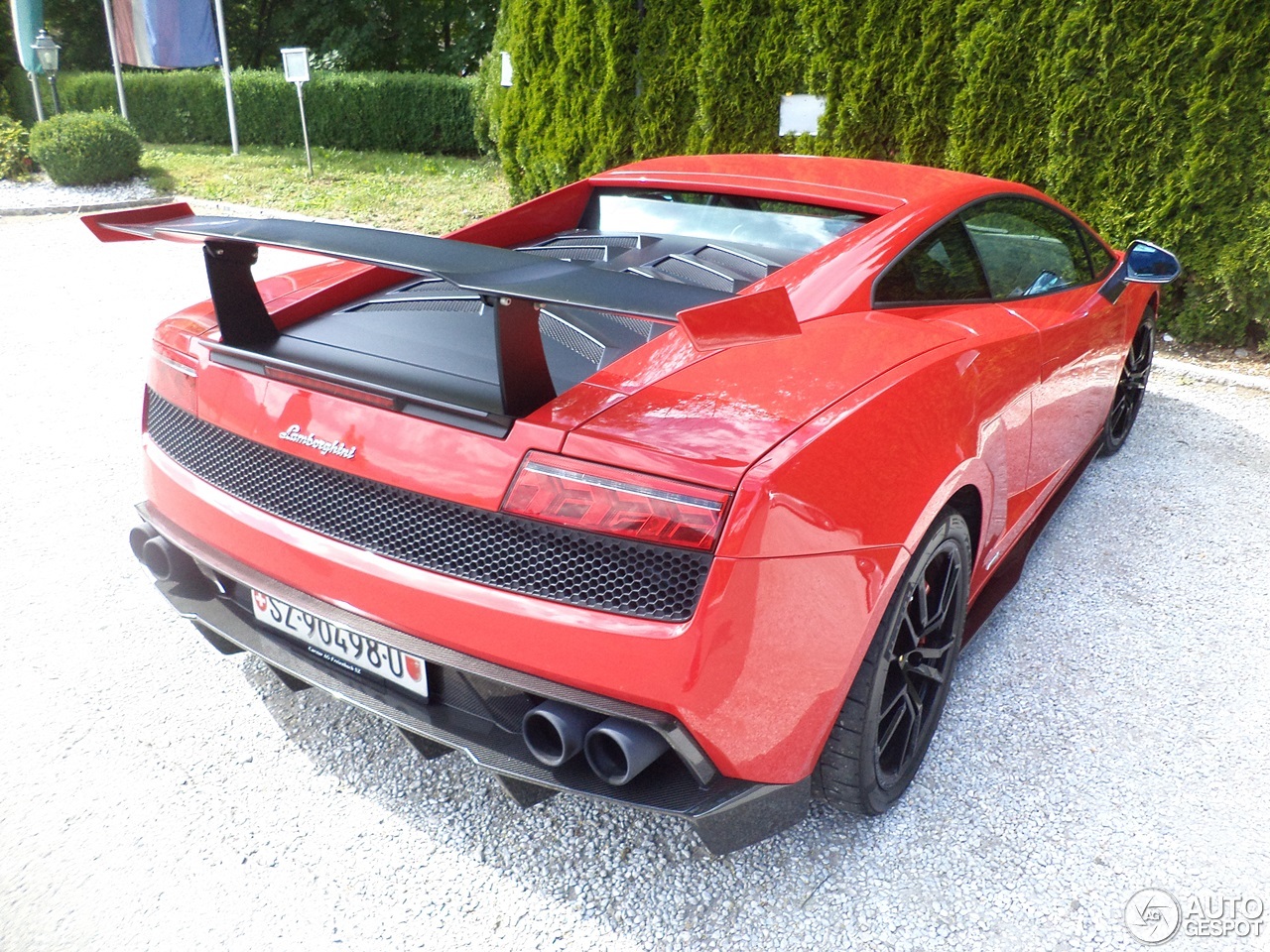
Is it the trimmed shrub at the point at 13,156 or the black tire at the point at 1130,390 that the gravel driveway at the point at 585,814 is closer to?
the black tire at the point at 1130,390

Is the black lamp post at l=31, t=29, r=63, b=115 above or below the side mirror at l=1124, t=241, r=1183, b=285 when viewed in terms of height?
above

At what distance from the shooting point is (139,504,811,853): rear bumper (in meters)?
1.58

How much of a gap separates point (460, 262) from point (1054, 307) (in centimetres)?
196

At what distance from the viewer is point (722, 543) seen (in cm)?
148

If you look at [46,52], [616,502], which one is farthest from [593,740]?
[46,52]

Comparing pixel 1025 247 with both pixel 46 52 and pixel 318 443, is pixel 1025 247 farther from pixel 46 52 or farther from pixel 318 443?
pixel 46 52

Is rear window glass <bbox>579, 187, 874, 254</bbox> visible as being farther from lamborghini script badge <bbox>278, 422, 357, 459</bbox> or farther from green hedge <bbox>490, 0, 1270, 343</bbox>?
green hedge <bbox>490, 0, 1270, 343</bbox>

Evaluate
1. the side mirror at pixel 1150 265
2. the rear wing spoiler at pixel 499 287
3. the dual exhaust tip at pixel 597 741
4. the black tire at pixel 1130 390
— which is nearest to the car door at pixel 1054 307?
the side mirror at pixel 1150 265

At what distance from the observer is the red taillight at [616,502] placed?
1499mm

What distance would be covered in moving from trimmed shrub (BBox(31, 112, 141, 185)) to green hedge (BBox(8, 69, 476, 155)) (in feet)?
23.5

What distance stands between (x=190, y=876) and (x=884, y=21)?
6.63 m

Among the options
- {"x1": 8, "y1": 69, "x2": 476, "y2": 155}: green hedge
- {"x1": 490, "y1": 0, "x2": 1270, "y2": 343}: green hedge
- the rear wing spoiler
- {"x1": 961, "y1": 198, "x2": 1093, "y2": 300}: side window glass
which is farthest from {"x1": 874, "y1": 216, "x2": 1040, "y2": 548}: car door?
{"x1": 8, "y1": 69, "x2": 476, "y2": 155}: green hedge

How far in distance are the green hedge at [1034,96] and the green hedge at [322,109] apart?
11655 millimetres

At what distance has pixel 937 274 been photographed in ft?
7.98
